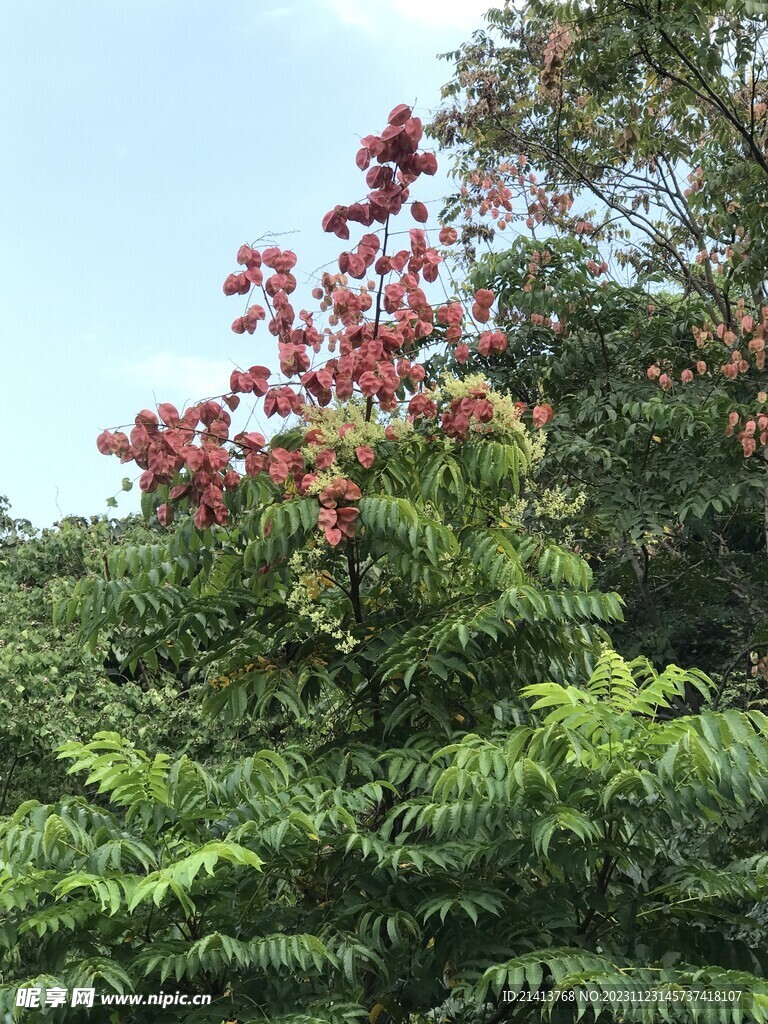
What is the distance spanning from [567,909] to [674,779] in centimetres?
70

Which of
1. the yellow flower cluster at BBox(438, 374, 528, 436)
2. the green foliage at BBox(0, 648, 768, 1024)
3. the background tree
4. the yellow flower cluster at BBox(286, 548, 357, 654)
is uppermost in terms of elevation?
the background tree

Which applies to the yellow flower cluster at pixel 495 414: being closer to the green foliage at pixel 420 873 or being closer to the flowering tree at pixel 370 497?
the flowering tree at pixel 370 497

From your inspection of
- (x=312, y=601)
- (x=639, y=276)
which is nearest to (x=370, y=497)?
(x=312, y=601)

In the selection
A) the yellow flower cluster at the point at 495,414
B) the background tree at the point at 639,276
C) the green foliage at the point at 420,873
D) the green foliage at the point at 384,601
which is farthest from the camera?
the background tree at the point at 639,276

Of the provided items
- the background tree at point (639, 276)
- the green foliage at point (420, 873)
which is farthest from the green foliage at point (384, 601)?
the background tree at point (639, 276)

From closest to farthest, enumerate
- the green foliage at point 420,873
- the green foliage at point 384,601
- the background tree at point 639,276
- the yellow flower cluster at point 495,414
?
the green foliage at point 420,873 < the green foliage at point 384,601 < the yellow flower cluster at point 495,414 < the background tree at point 639,276

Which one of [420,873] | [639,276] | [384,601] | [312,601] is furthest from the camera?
[639,276]

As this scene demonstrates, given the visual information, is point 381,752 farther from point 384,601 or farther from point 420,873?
point 384,601

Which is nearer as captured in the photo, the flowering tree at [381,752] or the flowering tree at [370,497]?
the flowering tree at [381,752]

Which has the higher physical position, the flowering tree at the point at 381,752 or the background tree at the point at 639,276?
the background tree at the point at 639,276

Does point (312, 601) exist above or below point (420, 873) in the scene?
above

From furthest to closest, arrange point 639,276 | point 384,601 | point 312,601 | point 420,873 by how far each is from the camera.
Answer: point 639,276
point 384,601
point 312,601
point 420,873

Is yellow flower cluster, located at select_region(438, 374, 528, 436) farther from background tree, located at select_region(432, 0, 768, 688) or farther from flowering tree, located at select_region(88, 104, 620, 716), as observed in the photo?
background tree, located at select_region(432, 0, 768, 688)

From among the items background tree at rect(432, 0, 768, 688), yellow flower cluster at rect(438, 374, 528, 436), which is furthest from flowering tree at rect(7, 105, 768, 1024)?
background tree at rect(432, 0, 768, 688)
